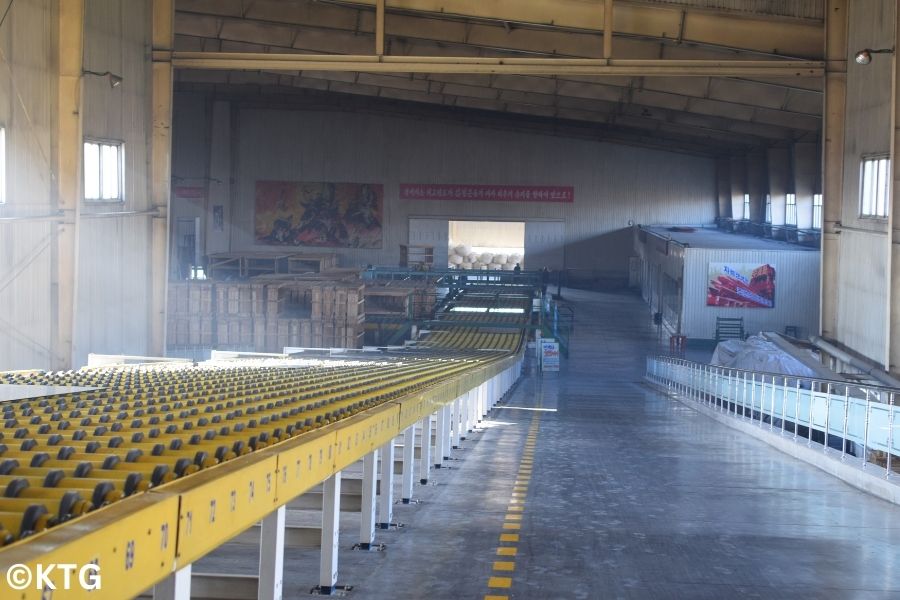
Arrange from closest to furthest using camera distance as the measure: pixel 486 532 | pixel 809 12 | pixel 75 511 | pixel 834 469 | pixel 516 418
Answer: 1. pixel 75 511
2. pixel 486 532
3. pixel 834 469
4. pixel 516 418
5. pixel 809 12

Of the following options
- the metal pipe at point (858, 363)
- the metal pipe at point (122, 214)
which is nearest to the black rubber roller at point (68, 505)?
the metal pipe at point (122, 214)

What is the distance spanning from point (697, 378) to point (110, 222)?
12795 millimetres

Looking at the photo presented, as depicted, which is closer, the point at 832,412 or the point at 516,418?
the point at 832,412

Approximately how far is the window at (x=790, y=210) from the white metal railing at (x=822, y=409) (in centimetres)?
1959

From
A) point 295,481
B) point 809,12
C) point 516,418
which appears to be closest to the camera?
point 295,481

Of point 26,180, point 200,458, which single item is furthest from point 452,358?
point 200,458

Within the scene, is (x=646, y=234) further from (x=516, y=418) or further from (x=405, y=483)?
(x=405, y=483)

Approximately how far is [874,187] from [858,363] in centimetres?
348

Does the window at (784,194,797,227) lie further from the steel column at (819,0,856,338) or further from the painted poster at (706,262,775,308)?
the steel column at (819,0,856,338)

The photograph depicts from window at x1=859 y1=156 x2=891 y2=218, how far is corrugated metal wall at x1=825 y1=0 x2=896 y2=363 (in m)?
0.17

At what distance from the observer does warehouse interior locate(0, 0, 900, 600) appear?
5.37 meters

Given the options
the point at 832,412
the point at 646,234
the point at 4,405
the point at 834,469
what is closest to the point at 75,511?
the point at 4,405

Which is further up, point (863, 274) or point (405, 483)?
point (863, 274)

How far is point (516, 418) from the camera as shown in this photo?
20.3 metres
